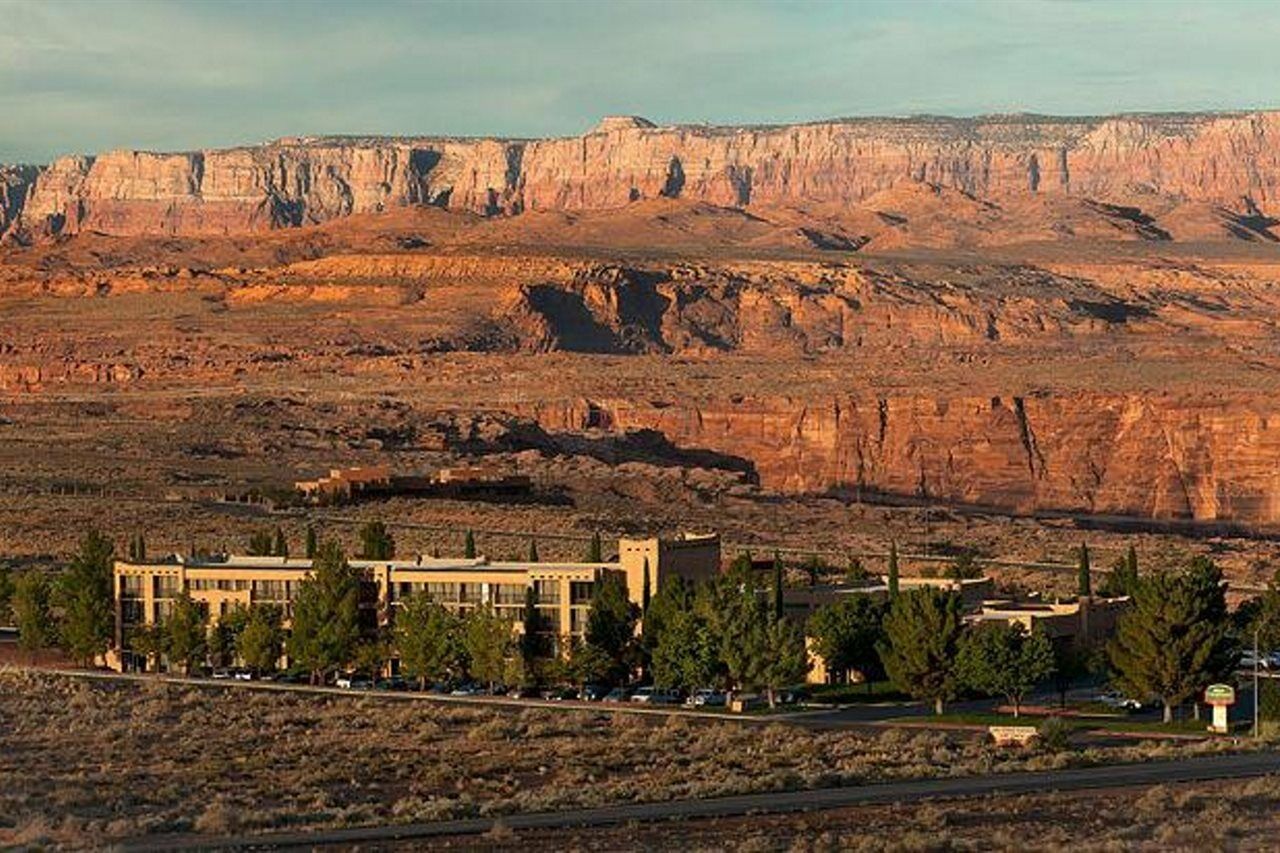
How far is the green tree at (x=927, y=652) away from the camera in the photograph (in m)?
88.6

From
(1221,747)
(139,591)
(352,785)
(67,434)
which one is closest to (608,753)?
(352,785)

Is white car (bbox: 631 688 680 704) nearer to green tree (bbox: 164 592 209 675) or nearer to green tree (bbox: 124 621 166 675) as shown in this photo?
green tree (bbox: 164 592 209 675)

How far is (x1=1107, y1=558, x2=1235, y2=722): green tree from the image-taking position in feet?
285

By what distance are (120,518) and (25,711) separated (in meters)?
51.3

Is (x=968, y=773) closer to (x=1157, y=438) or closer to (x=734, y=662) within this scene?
(x=734, y=662)

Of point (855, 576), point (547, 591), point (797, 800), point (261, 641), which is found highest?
point (547, 591)

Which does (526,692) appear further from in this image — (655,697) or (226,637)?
(226,637)

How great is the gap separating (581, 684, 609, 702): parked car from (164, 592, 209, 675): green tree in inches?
533

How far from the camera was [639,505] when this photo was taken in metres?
156

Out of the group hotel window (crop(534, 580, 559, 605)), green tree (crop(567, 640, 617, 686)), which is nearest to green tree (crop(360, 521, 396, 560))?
hotel window (crop(534, 580, 559, 605))

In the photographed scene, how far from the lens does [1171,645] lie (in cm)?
8700

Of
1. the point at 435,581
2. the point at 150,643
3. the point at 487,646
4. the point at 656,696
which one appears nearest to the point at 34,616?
the point at 150,643

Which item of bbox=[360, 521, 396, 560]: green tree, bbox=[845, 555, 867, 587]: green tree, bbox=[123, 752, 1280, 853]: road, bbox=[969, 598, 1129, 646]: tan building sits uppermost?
bbox=[360, 521, 396, 560]: green tree

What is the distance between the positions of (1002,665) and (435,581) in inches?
798
